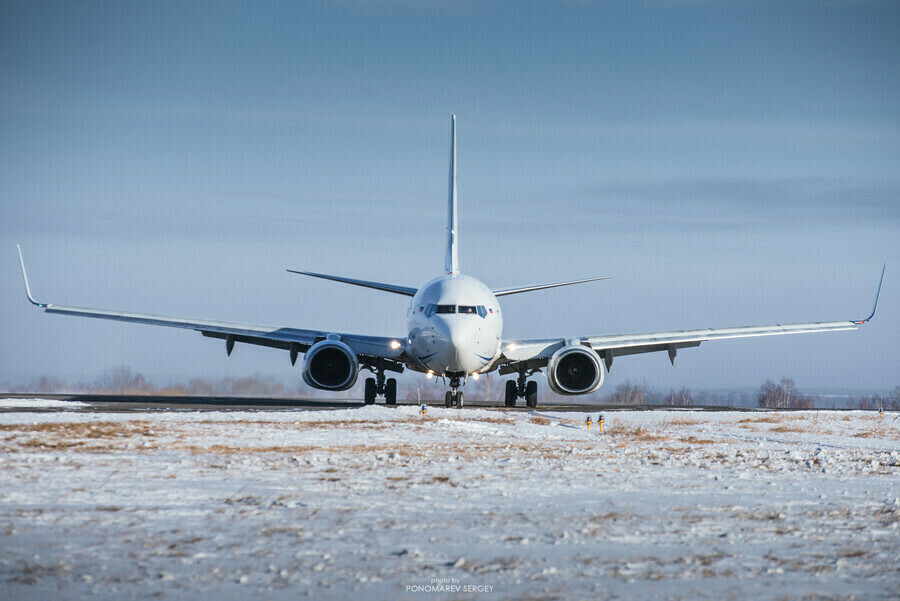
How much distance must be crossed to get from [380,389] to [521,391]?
17.6ft

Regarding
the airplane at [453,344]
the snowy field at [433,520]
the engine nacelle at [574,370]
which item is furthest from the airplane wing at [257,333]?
the snowy field at [433,520]

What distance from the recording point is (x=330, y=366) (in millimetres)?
30250

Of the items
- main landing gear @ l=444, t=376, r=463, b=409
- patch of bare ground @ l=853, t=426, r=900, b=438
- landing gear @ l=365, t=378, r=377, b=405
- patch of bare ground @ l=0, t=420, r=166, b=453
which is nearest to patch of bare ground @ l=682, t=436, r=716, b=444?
patch of bare ground @ l=853, t=426, r=900, b=438

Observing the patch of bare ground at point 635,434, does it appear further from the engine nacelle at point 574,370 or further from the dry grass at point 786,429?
the engine nacelle at point 574,370

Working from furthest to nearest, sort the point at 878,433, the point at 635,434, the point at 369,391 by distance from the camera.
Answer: the point at 369,391
the point at 878,433
the point at 635,434

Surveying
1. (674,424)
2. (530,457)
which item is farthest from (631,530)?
(674,424)

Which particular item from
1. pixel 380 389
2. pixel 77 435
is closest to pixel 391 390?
pixel 380 389

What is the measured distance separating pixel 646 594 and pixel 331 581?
184cm

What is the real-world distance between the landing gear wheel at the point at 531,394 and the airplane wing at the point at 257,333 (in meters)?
4.81

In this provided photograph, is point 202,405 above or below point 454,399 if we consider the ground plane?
below

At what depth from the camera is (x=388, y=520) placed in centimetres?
729

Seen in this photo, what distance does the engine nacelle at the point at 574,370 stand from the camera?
30.2m

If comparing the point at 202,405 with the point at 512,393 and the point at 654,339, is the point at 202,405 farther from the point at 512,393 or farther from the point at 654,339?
the point at 654,339

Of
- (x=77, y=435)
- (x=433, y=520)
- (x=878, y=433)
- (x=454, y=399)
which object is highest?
(x=454, y=399)
